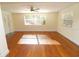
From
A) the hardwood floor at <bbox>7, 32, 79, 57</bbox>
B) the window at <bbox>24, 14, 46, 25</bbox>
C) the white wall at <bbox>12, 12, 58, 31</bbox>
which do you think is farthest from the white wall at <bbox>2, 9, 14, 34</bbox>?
the hardwood floor at <bbox>7, 32, 79, 57</bbox>

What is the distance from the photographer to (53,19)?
1004 centimetres

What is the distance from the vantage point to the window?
397 inches

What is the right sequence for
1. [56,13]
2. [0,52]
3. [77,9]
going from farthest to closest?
[56,13], [77,9], [0,52]

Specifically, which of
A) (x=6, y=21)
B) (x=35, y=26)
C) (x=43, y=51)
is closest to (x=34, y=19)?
(x=35, y=26)

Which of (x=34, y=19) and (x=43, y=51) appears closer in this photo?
(x=43, y=51)

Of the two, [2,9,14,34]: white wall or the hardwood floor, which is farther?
[2,9,14,34]: white wall

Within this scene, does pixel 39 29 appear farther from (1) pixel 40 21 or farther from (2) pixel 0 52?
(2) pixel 0 52

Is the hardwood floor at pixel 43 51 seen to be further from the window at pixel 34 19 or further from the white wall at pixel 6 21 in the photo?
the window at pixel 34 19

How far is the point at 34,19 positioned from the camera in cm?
1012

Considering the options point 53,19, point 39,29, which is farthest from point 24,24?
point 53,19

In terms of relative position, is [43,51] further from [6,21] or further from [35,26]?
[35,26]

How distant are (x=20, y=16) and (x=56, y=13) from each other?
3.45 meters

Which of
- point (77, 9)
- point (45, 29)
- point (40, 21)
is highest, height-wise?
point (77, 9)

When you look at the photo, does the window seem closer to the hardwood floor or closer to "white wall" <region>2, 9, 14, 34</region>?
"white wall" <region>2, 9, 14, 34</region>
